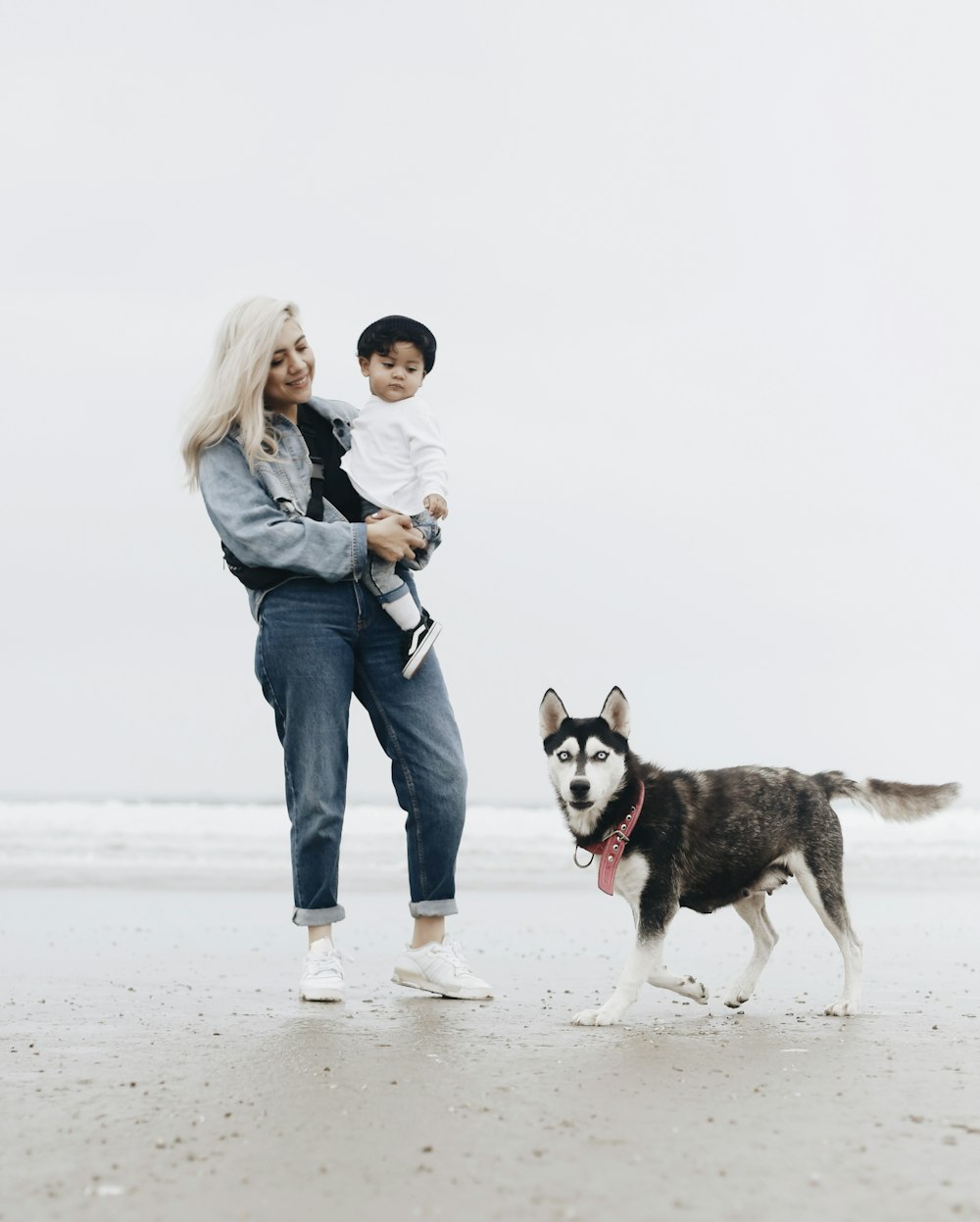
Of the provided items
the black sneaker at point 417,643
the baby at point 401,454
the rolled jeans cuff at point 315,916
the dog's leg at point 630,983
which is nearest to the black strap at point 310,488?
the baby at point 401,454

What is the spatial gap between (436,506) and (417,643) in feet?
1.76

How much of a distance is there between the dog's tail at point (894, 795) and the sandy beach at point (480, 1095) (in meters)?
0.72

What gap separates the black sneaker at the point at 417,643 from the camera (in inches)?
185

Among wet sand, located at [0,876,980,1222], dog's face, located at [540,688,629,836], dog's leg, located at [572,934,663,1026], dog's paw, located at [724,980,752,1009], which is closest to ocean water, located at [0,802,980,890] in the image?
wet sand, located at [0,876,980,1222]

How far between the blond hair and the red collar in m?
1.89

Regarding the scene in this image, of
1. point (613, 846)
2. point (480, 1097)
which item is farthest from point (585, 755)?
point (480, 1097)

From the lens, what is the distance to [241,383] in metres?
4.58

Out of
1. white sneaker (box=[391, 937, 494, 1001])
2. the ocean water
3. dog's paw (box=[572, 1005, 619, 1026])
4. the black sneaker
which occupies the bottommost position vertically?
the ocean water

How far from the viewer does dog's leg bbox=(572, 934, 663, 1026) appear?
13.4ft

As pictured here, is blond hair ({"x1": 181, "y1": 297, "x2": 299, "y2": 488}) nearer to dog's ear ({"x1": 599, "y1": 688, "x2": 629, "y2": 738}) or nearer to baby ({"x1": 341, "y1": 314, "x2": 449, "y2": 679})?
baby ({"x1": 341, "y1": 314, "x2": 449, "y2": 679})

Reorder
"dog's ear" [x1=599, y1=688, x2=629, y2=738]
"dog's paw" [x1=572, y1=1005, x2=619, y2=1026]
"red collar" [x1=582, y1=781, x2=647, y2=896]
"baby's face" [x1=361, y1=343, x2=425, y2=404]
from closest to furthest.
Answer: "dog's paw" [x1=572, y1=1005, x2=619, y2=1026], "red collar" [x1=582, y1=781, x2=647, y2=896], "baby's face" [x1=361, y1=343, x2=425, y2=404], "dog's ear" [x1=599, y1=688, x2=629, y2=738]

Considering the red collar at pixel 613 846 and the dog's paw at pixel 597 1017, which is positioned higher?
the red collar at pixel 613 846

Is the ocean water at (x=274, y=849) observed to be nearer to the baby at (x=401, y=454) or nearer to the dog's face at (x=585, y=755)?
the dog's face at (x=585, y=755)

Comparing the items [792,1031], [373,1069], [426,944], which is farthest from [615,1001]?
[373,1069]
